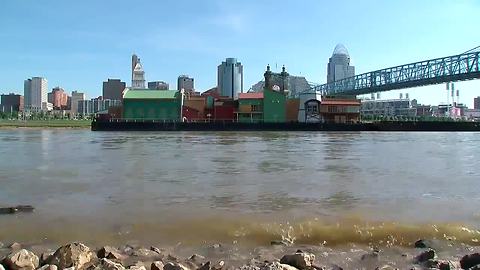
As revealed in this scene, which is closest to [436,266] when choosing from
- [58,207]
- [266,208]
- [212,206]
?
[266,208]

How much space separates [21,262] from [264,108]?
88.6 meters

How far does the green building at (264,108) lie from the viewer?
309 feet

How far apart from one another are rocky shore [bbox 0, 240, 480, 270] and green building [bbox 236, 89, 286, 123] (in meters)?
85.7

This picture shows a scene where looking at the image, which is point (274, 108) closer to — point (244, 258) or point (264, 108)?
point (264, 108)

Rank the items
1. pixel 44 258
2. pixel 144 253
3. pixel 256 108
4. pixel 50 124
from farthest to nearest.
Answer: pixel 50 124, pixel 256 108, pixel 144 253, pixel 44 258

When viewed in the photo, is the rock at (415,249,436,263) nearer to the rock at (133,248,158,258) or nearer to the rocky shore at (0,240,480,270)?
the rocky shore at (0,240,480,270)

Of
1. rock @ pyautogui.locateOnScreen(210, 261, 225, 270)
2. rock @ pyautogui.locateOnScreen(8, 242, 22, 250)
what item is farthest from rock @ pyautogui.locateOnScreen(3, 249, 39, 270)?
rock @ pyautogui.locateOnScreen(210, 261, 225, 270)

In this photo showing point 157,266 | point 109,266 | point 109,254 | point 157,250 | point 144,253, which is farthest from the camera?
point 157,250

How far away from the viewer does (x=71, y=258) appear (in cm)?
638

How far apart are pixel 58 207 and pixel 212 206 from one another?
381 centimetres

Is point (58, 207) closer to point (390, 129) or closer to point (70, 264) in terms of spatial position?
point (70, 264)

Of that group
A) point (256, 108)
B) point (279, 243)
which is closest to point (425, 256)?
point (279, 243)

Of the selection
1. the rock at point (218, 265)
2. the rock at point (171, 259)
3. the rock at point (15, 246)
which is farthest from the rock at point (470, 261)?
the rock at point (15, 246)

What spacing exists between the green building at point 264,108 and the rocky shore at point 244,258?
281 ft
